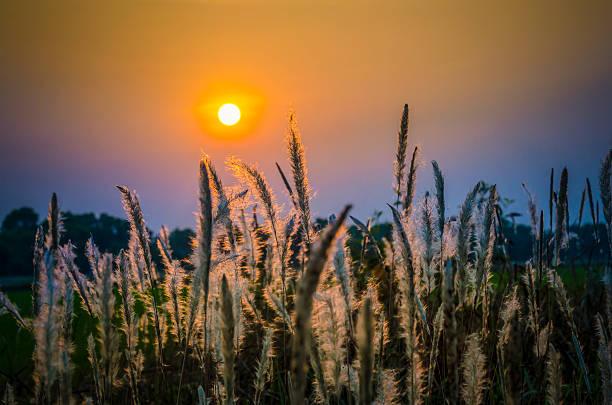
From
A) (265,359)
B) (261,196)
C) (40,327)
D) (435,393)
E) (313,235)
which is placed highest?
(261,196)

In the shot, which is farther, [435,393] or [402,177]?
[435,393]

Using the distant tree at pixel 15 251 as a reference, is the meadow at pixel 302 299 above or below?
below

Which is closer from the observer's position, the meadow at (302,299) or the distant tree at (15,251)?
the meadow at (302,299)

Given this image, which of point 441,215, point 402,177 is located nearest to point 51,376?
point 441,215

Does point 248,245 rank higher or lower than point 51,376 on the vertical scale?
higher

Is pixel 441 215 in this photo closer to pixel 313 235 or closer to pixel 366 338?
pixel 313 235

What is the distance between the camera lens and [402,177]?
8.98ft

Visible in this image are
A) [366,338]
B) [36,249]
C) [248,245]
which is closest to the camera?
[366,338]

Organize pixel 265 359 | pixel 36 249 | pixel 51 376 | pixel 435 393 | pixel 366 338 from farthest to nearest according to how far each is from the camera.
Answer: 1. pixel 435 393
2. pixel 36 249
3. pixel 265 359
4. pixel 51 376
5. pixel 366 338

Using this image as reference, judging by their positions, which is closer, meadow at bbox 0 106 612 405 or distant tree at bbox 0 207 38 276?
meadow at bbox 0 106 612 405

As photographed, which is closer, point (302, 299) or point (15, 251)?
point (302, 299)

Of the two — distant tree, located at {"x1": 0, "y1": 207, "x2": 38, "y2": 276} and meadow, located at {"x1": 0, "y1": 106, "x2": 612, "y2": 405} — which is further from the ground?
distant tree, located at {"x1": 0, "y1": 207, "x2": 38, "y2": 276}

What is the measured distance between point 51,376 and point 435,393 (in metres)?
2.47

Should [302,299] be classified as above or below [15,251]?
below
